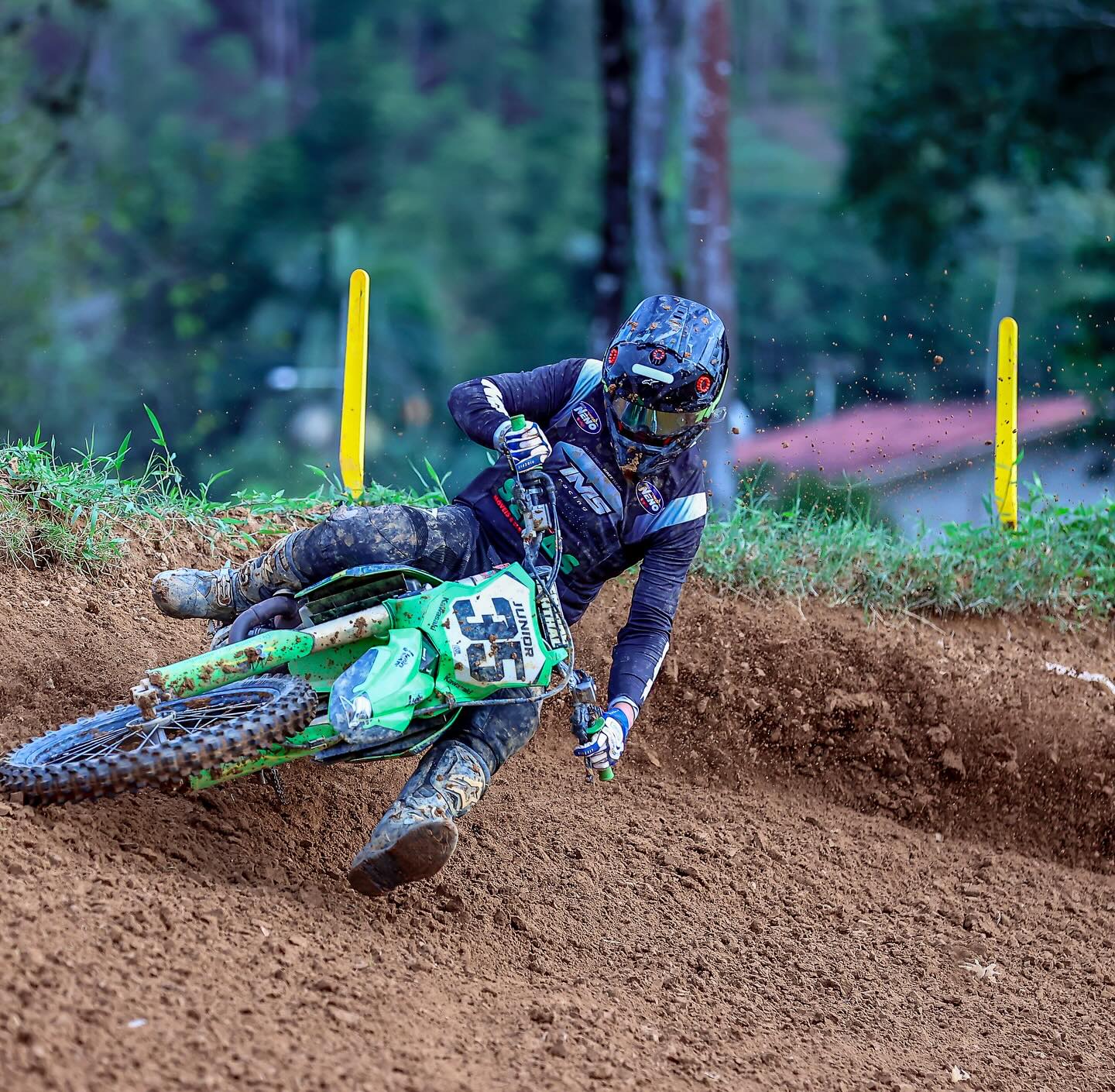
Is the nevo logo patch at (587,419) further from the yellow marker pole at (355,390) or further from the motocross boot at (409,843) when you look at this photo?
the yellow marker pole at (355,390)

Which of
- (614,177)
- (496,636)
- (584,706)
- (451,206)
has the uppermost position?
(614,177)

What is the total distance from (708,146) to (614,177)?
3376mm

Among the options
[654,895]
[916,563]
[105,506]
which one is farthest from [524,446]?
[916,563]

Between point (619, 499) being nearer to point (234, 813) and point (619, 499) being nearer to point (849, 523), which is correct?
point (234, 813)

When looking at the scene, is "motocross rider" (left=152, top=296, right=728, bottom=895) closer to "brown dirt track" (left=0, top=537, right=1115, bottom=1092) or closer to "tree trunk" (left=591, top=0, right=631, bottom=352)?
"brown dirt track" (left=0, top=537, right=1115, bottom=1092)

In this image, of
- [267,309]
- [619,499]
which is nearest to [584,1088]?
[619,499]

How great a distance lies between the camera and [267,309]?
34.8 metres

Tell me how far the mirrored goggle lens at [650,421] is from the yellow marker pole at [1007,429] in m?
3.94

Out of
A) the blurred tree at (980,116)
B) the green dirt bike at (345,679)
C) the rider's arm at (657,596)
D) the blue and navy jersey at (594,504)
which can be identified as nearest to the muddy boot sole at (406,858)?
the green dirt bike at (345,679)

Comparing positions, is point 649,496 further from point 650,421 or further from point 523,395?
point 523,395

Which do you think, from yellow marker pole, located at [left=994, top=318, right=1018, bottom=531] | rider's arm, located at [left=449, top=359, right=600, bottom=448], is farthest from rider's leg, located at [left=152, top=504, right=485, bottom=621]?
yellow marker pole, located at [left=994, top=318, right=1018, bottom=531]

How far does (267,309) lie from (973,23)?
22.3m

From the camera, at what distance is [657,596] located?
506cm

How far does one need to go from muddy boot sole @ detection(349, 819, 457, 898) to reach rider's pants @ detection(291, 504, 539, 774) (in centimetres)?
58
